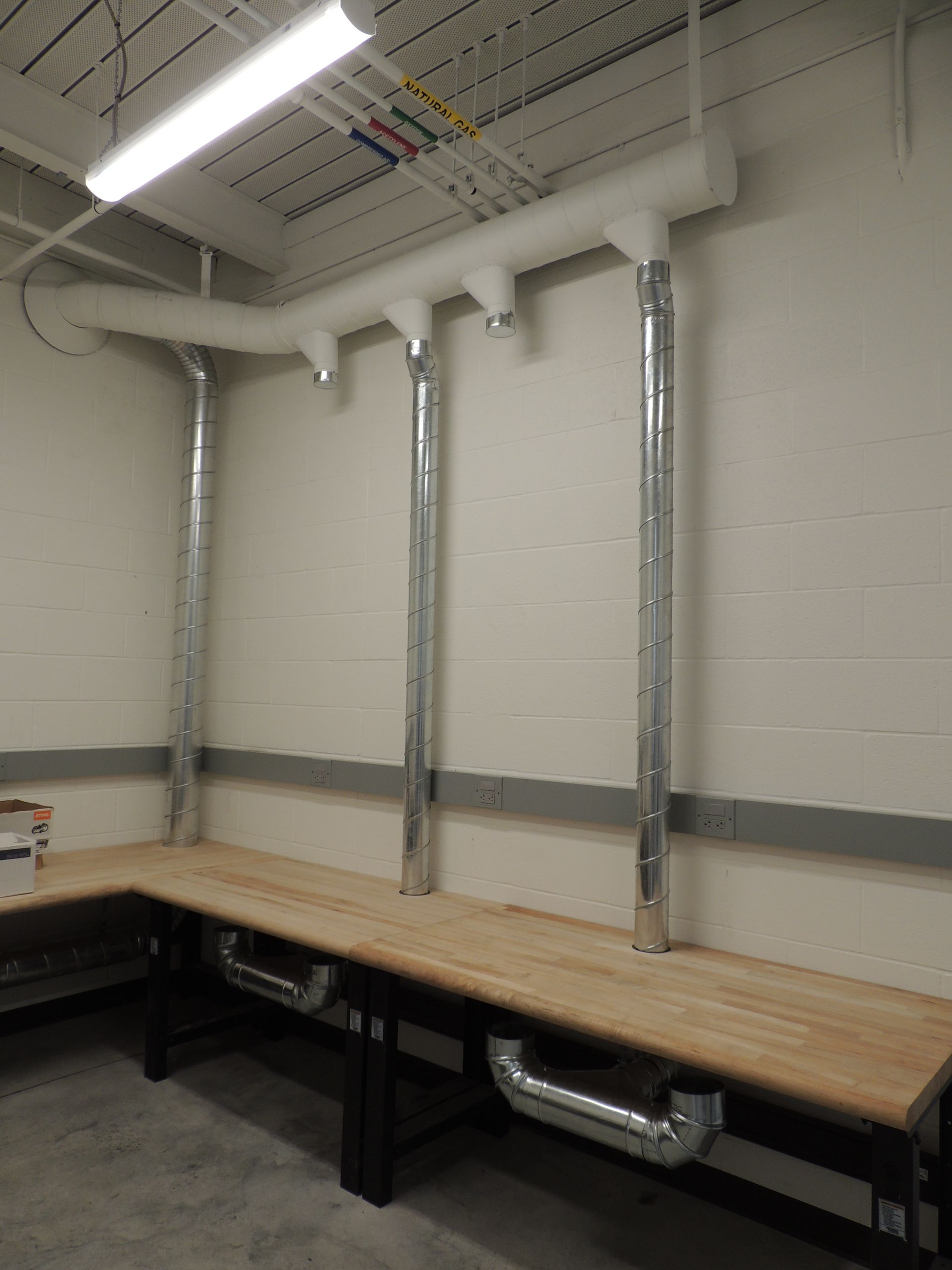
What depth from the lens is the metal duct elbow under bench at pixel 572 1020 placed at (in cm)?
156

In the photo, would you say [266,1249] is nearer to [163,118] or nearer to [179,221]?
[163,118]

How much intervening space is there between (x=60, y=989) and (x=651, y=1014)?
272 centimetres

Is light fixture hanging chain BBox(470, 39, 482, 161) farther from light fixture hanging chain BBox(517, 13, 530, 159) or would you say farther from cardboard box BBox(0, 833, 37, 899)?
cardboard box BBox(0, 833, 37, 899)

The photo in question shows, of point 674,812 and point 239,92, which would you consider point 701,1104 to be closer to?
point 674,812

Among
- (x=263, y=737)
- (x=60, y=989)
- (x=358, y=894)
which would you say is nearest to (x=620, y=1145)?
(x=358, y=894)

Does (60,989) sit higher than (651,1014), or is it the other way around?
(651,1014)

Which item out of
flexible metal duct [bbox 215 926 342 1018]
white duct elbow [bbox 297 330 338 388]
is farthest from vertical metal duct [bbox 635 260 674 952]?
white duct elbow [bbox 297 330 338 388]

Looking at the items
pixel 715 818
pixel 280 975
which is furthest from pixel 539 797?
pixel 280 975

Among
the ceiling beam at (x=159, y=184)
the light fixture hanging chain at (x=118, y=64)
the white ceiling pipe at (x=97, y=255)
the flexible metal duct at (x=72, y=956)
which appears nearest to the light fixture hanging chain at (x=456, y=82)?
the light fixture hanging chain at (x=118, y=64)

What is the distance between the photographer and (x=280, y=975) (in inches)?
109

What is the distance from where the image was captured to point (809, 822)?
2.17 metres

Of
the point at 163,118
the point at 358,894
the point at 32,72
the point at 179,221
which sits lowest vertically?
the point at 358,894

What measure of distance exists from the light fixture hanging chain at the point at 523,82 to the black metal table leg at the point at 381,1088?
2.60 meters

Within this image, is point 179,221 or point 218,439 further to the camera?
point 218,439
